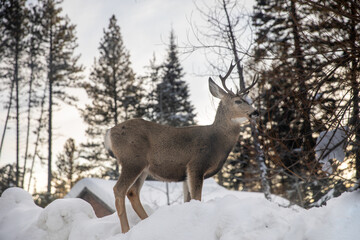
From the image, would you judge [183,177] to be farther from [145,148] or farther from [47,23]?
[47,23]

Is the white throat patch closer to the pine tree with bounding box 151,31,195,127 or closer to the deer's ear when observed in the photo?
the deer's ear

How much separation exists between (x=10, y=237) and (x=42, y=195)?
13.5 metres

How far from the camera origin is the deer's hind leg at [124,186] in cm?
409

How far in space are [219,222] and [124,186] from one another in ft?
4.92

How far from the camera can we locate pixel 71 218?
199 inches

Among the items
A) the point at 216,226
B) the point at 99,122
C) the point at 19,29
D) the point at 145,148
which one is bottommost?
the point at 216,226

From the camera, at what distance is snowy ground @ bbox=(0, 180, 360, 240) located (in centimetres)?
249

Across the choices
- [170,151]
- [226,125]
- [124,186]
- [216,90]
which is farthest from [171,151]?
[216,90]

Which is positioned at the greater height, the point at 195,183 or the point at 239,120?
the point at 239,120

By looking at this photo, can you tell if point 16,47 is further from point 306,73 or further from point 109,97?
point 306,73

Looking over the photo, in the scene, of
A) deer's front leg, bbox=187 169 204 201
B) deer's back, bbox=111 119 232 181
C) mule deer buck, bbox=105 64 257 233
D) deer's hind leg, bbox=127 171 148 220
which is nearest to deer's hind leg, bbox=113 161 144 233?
mule deer buck, bbox=105 64 257 233

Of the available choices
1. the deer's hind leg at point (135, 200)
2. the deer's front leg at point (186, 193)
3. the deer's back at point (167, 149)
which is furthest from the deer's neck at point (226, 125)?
the deer's hind leg at point (135, 200)

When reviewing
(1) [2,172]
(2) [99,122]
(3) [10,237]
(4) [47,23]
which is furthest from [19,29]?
(3) [10,237]

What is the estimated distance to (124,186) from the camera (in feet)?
13.4
